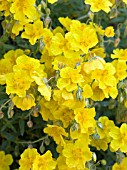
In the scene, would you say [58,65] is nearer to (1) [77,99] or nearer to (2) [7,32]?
(1) [77,99]

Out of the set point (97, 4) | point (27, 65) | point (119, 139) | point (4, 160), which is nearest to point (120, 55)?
point (97, 4)

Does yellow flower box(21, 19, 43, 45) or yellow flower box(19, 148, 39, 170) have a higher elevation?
yellow flower box(21, 19, 43, 45)

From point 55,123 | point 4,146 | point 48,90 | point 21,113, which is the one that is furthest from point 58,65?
point 4,146

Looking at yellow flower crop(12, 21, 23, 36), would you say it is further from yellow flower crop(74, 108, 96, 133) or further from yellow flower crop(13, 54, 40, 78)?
yellow flower crop(74, 108, 96, 133)

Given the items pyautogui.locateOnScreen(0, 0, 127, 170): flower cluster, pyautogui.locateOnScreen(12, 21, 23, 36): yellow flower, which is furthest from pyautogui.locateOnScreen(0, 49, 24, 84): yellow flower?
pyautogui.locateOnScreen(12, 21, 23, 36): yellow flower

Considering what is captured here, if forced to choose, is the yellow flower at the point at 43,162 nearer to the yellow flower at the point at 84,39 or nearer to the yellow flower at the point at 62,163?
the yellow flower at the point at 62,163

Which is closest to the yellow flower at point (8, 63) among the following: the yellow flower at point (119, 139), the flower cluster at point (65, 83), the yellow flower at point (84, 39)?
the flower cluster at point (65, 83)

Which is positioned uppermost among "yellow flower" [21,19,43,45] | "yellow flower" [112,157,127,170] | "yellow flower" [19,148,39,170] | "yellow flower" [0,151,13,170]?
"yellow flower" [21,19,43,45]
